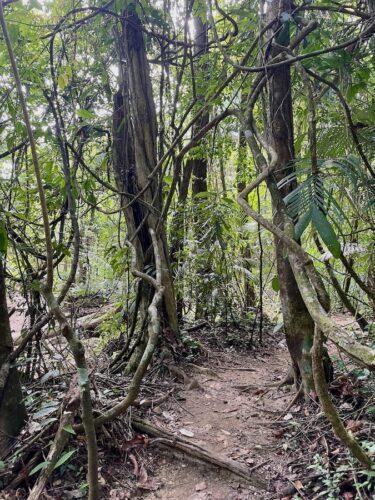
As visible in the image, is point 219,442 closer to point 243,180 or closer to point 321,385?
point 321,385

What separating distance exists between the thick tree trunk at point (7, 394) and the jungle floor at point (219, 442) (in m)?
0.09

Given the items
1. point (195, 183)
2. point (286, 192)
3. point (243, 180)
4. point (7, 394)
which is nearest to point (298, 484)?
point (7, 394)

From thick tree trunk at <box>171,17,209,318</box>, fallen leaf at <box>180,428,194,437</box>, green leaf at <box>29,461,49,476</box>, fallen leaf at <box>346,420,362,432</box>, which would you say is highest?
thick tree trunk at <box>171,17,209,318</box>

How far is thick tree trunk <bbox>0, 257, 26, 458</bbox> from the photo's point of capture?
2.26 metres

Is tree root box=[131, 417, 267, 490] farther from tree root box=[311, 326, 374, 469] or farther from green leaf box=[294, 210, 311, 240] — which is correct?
green leaf box=[294, 210, 311, 240]

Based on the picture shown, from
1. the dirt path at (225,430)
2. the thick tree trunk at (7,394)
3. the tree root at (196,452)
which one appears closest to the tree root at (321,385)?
the dirt path at (225,430)

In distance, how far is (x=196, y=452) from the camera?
2.46 meters

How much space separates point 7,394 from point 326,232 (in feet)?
6.60

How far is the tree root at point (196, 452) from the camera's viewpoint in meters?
2.24

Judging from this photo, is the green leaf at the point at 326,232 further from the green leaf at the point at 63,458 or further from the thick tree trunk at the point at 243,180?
the thick tree trunk at the point at 243,180

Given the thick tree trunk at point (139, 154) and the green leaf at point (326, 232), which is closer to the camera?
the green leaf at point (326, 232)

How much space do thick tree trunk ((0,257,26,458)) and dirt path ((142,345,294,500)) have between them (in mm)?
860

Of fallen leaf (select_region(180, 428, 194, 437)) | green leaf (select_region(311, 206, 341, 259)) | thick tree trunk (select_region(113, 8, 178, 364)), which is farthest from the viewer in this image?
thick tree trunk (select_region(113, 8, 178, 364))

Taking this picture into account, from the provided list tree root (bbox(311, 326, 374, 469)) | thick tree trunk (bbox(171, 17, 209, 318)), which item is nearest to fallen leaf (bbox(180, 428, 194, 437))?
tree root (bbox(311, 326, 374, 469))
